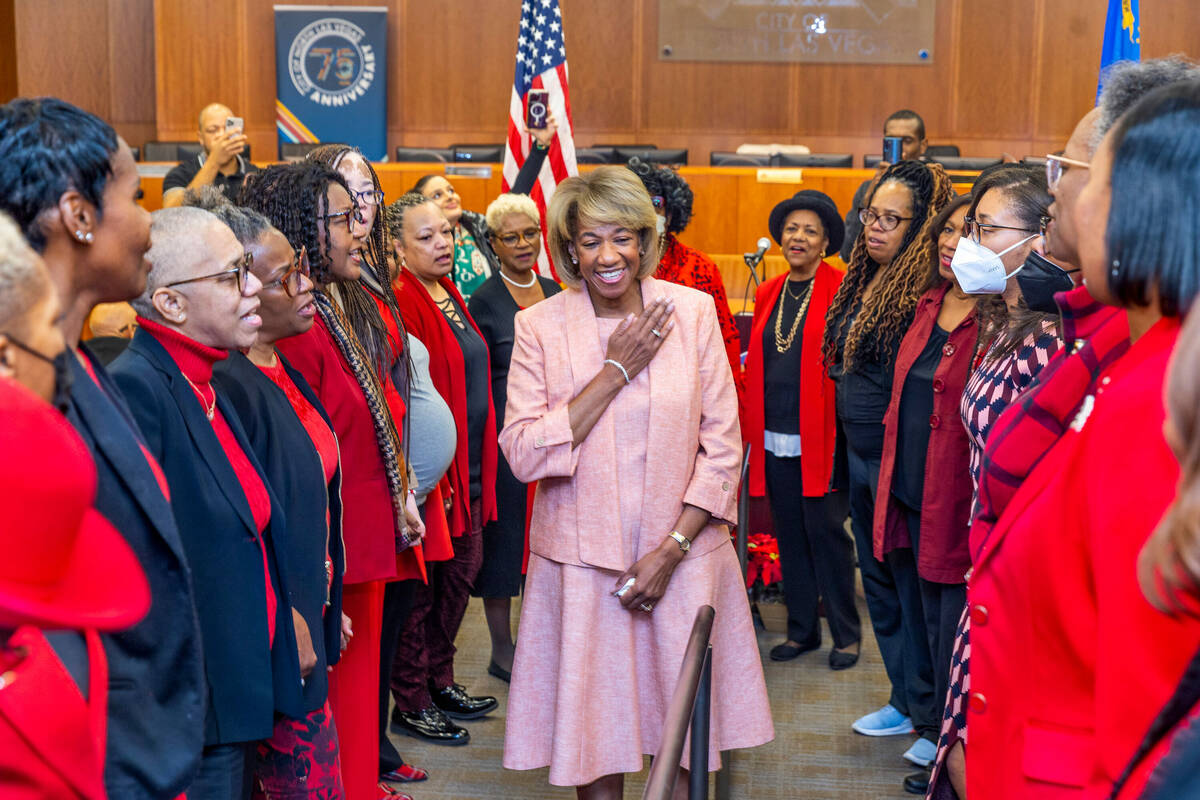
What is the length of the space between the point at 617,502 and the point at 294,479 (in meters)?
0.68

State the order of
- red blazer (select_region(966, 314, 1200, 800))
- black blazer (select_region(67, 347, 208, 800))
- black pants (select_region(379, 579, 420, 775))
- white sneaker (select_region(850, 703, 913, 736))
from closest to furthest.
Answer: red blazer (select_region(966, 314, 1200, 800))
black blazer (select_region(67, 347, 208, 800))
black pants (select_region(379, 579, 420, 775))
white sneaker (select_region(850, 703, 913, 736))

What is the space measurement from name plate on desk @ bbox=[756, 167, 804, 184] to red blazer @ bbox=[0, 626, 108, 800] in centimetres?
705

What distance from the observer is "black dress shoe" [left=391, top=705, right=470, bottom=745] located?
3541 millimetres

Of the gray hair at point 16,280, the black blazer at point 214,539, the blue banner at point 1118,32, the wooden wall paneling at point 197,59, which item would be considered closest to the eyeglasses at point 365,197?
the black blazer at point 214,539

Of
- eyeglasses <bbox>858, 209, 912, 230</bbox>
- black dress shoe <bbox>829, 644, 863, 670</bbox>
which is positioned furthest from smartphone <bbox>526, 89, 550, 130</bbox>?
black dress shoe <bbox>829, 644, 863, 670</bbox>

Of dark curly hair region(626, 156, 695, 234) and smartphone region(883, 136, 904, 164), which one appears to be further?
smartphone region(883, 136, 904, 164)

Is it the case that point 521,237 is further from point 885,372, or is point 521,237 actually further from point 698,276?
point 885,372

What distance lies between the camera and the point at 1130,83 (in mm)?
1653

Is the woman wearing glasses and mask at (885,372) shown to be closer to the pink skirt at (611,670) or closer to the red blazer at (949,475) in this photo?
the red blazer at (949,475)

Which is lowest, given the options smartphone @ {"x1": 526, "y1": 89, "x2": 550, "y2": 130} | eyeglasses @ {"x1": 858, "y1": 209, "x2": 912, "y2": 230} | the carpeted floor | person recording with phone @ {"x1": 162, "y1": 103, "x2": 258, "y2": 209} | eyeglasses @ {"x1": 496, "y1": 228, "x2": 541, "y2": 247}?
the carpeted floor

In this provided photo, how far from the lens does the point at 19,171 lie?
142 cm

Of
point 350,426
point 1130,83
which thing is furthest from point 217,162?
point 1130,83

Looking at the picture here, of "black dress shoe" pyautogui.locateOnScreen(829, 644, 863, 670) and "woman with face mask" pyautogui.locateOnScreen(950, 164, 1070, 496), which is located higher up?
"woman with face mask" pyautogui.locateOnScreen(950, 164, 1070, 496)

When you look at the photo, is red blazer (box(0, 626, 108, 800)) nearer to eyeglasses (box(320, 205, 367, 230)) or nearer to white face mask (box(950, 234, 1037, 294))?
eyeglasses (box(320, 205, 367, 230))
